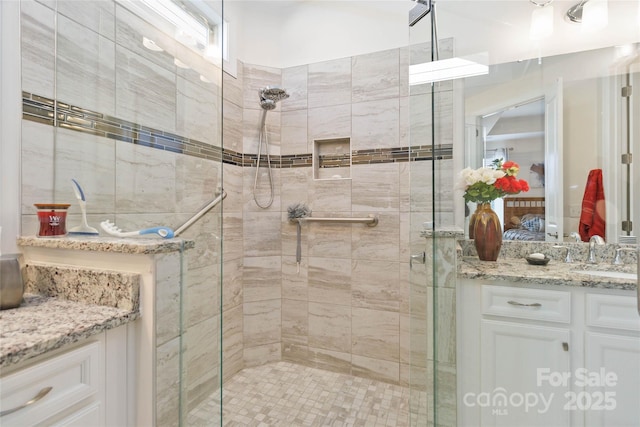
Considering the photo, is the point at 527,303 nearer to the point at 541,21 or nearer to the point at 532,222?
the point at 532,222

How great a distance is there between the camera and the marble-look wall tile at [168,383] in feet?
3.21

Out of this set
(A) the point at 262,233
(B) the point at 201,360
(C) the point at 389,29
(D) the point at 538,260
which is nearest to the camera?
(B) the point at 201,360

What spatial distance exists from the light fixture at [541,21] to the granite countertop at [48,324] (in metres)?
2.34

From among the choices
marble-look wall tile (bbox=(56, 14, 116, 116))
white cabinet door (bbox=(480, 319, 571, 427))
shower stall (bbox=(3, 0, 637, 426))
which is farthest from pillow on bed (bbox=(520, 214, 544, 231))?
marble-look wall tile (bbox=(56, 14, 116, 116))

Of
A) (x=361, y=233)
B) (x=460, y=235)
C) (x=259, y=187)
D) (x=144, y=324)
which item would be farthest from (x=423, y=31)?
(x=144, y=324)

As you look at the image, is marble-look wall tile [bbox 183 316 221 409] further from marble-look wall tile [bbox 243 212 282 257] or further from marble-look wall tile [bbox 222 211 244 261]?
marble-look wall tile [bbox 243 212 282 257]

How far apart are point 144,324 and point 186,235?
13.3 inches

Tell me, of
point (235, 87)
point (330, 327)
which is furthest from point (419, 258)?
point (235, 87)

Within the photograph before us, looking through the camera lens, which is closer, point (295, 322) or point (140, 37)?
point (140, 37)

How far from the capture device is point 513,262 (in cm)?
167

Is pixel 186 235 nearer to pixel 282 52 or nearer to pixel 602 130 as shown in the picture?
pixel 282 52

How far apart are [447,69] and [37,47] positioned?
1887mm

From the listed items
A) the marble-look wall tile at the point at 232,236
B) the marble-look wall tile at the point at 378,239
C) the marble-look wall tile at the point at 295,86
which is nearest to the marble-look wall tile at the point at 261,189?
the marble-look wall tile at the point at 232,236

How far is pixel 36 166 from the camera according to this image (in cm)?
124
